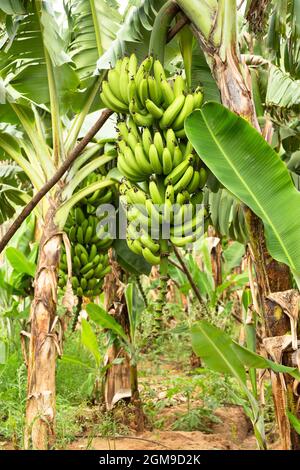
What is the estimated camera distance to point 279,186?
1.69 meters

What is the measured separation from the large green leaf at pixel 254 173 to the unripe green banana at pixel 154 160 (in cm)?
20

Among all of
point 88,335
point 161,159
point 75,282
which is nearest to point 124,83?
point 161,159

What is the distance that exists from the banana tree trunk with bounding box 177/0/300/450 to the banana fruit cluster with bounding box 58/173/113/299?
4.93 feet

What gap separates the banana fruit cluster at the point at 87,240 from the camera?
318 cm

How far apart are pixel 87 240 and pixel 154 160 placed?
55.7 inches

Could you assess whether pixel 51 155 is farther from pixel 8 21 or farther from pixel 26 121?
pixel 8 21

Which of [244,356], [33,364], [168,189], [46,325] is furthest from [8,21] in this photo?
[244,356]

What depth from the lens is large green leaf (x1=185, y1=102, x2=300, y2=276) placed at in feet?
5.48

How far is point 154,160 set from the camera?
187 cm

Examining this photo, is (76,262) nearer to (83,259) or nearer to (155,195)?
(83,259)

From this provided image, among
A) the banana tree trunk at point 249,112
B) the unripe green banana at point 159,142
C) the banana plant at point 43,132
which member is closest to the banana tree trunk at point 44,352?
the banana plant at point 43,132

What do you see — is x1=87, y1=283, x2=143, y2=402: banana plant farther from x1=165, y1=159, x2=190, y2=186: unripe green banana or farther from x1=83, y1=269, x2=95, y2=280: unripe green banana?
x1=165, y1=159, x2=190, y2=186: unripe green banana

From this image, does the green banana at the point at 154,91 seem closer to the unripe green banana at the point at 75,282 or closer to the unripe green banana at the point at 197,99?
the unripe green banana at the point at 197,99

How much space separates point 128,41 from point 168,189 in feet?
2.70
